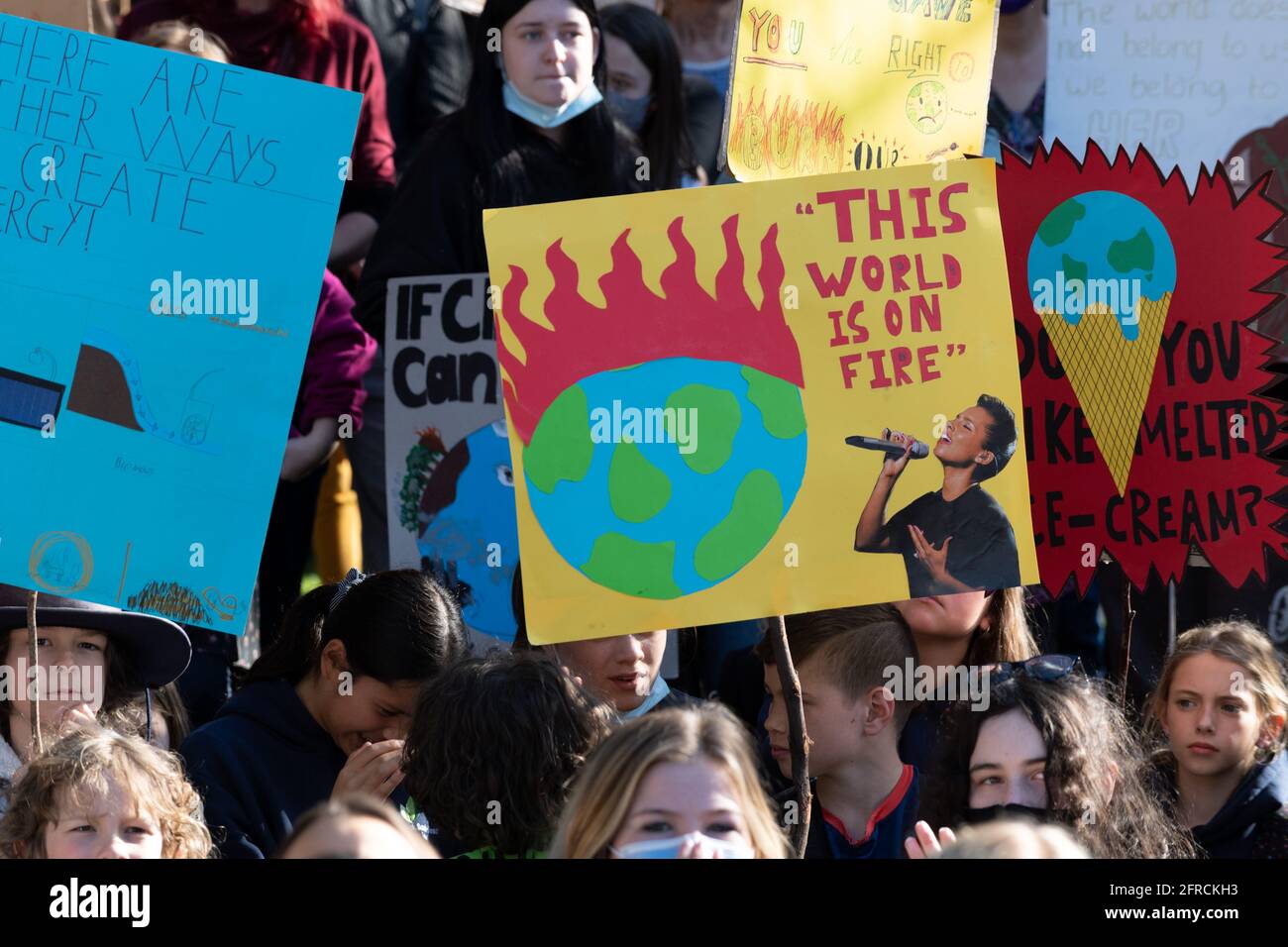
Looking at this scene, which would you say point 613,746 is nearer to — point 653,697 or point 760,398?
point 760,398

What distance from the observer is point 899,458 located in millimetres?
3906

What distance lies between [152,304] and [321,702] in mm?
999

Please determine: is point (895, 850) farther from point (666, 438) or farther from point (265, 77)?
point (265, 77)

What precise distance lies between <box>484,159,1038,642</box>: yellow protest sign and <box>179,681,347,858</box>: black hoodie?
813mm

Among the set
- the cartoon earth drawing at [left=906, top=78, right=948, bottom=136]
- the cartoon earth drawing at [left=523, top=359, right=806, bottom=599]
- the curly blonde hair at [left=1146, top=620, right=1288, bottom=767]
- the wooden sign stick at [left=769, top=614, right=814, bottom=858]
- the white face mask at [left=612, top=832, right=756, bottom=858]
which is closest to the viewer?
the white face mask at [left=612, top=832, right=756, bottom=858]

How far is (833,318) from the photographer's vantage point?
3953 millimetres

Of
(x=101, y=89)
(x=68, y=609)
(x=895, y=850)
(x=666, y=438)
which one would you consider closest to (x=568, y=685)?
(x=666, y=438)

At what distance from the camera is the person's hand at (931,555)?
3863mm

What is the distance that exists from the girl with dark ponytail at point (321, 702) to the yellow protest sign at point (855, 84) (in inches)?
46.7

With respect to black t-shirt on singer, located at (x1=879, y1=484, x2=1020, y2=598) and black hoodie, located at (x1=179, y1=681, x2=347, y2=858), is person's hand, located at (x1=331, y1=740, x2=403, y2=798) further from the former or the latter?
black t-shirt on singer, located at (x1=879, y1=484, x2=1020, y2=598)

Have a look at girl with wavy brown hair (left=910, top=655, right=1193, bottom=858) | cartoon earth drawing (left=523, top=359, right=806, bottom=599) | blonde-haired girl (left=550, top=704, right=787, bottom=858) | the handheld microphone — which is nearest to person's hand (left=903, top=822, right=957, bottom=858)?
girl with wavy brown hair (left=910, top=655, right=1193, bottom=858)

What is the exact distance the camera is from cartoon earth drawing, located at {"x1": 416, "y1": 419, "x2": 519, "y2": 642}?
4883 millimetres

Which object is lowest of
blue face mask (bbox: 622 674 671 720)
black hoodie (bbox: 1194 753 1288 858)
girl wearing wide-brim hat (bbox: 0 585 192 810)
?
black hoodie (bbox: 1194 753 1288 858)

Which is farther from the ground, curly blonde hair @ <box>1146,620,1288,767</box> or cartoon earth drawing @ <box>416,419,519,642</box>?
cartoon earth drawing @ <box>416,419,519,642</box>
